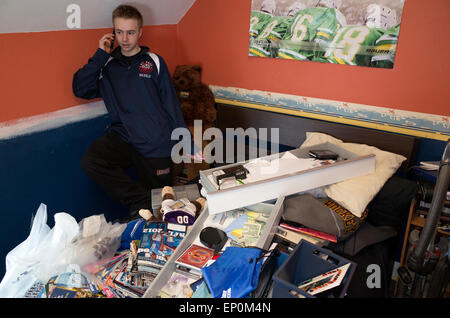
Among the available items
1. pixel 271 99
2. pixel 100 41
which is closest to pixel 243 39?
pixel 271 99

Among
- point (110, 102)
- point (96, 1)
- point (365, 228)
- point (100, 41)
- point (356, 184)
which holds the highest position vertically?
point (96, 1)

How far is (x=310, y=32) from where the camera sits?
258 centimetres

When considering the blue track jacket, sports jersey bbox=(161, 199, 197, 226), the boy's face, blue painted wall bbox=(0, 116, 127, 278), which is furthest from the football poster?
sports jersey bbox=(161, 199, 197, 226)

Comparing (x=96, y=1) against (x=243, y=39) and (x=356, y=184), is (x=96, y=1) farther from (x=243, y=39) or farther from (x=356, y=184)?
(x=356, y=184)

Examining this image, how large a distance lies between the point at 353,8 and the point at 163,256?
2147 millimetres

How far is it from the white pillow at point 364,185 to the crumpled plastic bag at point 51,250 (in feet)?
4.27

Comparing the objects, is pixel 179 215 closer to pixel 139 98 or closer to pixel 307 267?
pixel 307 267

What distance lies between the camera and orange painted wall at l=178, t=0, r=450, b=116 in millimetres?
2193

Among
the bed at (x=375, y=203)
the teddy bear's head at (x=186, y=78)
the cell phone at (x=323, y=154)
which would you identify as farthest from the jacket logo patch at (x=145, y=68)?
the cell phone at (x=323, y=154)

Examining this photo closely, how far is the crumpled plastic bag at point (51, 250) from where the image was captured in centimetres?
134

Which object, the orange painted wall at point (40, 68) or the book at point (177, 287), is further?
the orange painted wall at point (40, 68)

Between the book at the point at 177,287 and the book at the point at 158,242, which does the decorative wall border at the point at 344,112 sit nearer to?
the book at the point at 158,242
